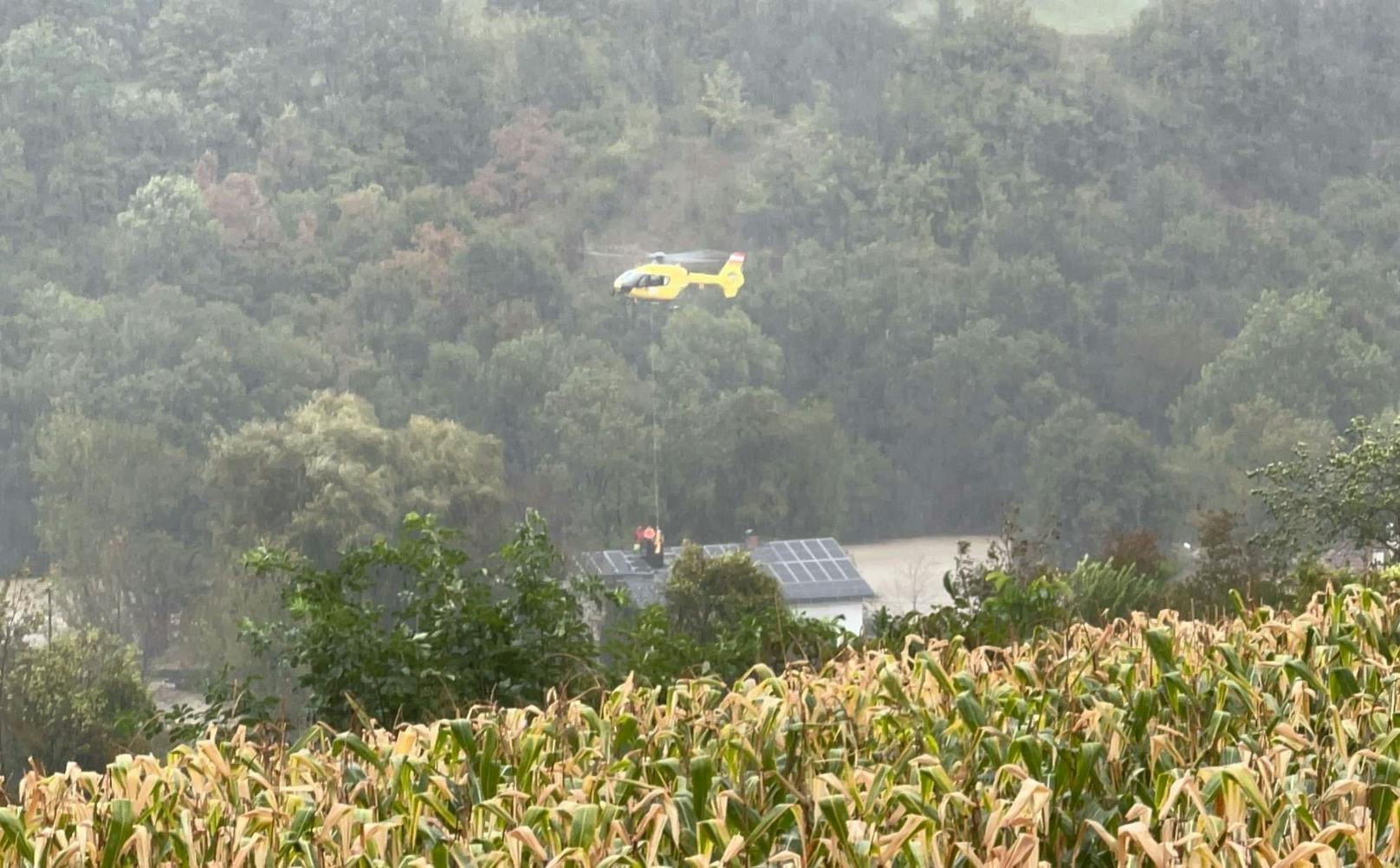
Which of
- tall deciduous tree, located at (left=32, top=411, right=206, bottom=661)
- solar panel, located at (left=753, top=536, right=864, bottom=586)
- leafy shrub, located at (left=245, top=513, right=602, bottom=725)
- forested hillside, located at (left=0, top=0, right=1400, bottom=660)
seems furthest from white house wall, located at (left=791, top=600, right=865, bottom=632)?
leafy shrub, located at (left=245, top=513, right=602, bottom=725)

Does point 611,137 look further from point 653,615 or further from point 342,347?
point 653,615

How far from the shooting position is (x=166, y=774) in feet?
4.58

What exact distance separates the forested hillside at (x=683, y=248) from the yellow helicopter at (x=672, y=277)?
7.8 inches

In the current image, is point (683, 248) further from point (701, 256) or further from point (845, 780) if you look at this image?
point (845, 780)

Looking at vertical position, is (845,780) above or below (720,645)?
above

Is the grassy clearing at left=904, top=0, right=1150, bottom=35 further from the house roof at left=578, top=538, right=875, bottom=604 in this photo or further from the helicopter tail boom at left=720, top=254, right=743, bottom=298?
the house roof at left=578, top=538, right=875, bottom=604

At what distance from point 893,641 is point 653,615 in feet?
1.75

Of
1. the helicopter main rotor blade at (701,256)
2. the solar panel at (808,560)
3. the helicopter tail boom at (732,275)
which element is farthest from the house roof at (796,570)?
the helicopter main rotor blade at (701,256)

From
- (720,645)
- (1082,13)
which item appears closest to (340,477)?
(1082,13)

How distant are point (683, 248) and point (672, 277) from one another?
0.36 metres

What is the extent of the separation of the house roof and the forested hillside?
1.09 metres

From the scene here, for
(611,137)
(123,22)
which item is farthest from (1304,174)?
(123,22)

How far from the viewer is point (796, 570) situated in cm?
1354

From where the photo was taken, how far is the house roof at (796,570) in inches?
523
